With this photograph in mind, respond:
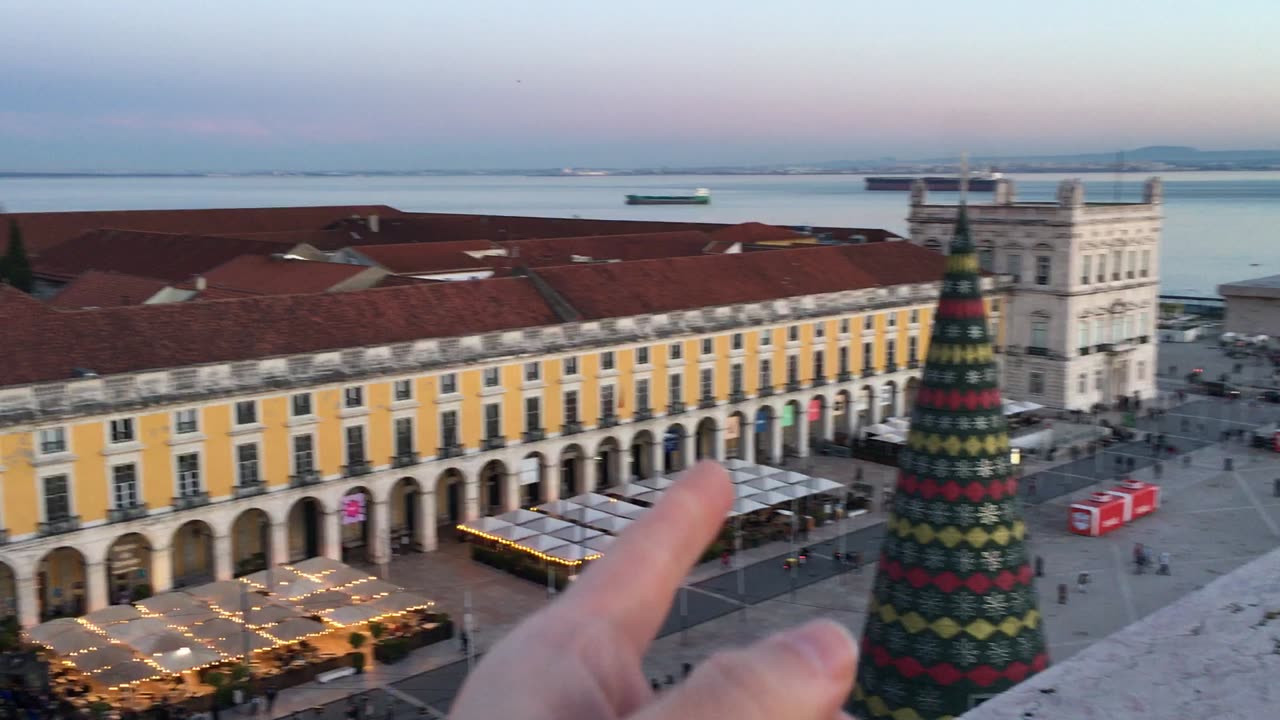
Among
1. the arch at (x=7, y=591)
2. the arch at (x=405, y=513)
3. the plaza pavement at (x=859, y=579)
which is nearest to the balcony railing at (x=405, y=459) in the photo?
the arch at (x=405, y=513)

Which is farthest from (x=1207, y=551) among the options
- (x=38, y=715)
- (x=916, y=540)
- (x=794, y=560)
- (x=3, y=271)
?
(x=3, y=271)

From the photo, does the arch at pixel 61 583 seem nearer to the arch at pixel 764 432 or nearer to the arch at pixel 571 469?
the arch at pixel 571 469

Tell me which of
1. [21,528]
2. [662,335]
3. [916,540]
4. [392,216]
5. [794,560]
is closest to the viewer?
[916,540]

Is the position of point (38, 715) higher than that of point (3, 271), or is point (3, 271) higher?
point (3, 271)

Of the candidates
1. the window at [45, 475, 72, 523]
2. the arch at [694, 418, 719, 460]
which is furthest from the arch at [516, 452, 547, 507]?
the window at [45, 475, 72, 523]

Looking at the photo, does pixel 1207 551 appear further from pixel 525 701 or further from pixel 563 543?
pixel 525 701

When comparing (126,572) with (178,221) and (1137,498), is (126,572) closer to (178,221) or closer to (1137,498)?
(1137,498)

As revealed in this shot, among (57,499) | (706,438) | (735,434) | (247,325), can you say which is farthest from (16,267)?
(735,434)
